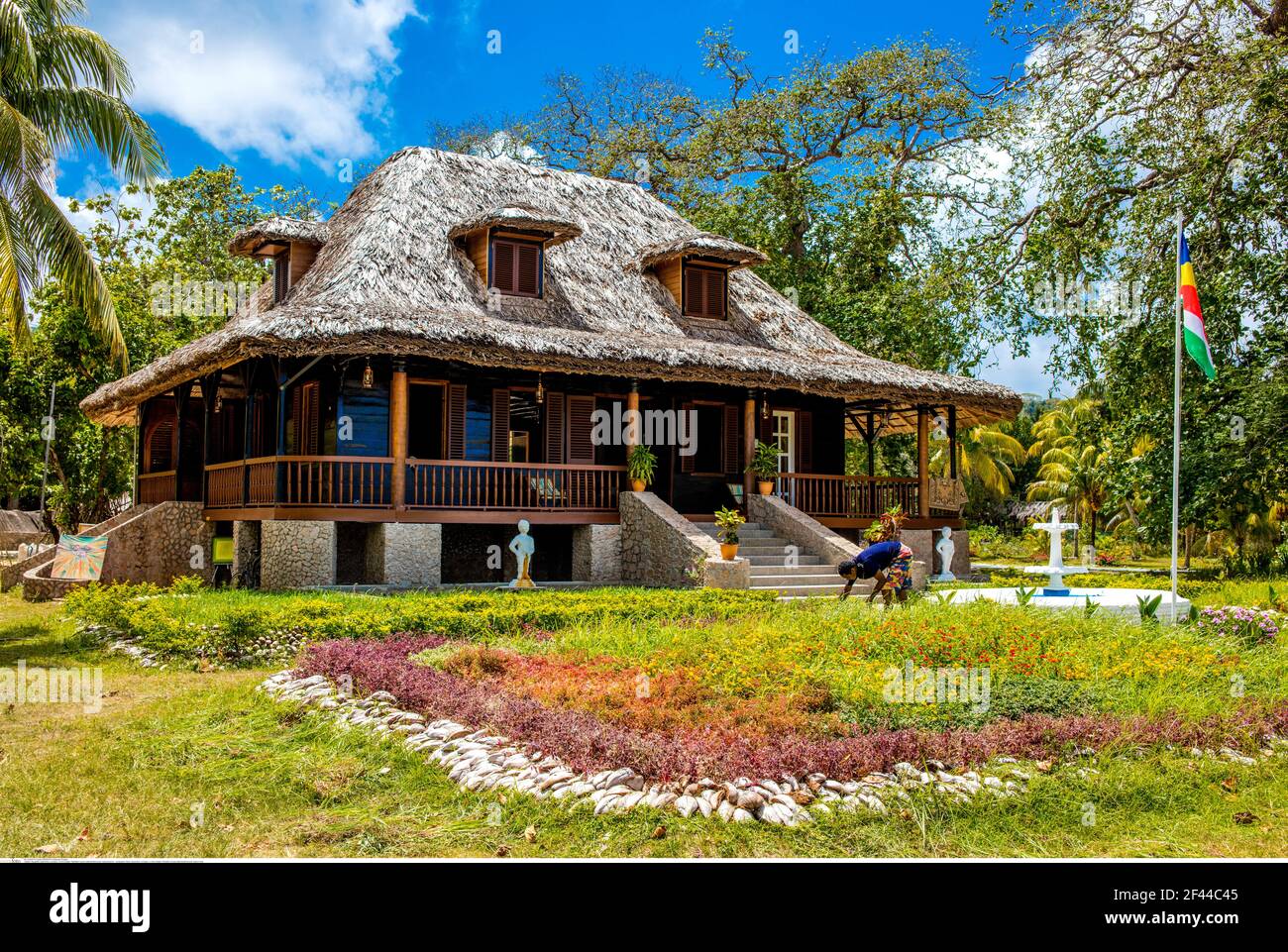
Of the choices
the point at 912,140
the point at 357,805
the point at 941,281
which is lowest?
the point at 357,805

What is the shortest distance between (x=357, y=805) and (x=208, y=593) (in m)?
9.70

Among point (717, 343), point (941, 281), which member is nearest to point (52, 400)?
point (717, 343)

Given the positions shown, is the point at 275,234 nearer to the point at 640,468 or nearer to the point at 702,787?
the point at 640,468

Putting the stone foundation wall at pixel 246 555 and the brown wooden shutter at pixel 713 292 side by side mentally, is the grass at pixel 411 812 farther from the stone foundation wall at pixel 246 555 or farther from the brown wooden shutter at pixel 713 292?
the brown wooden shutter at pixel 713 292

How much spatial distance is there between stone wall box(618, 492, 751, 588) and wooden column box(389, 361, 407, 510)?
156 inches

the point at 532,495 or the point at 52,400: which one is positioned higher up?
the point at 52,400

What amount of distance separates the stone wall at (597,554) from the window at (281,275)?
749cm

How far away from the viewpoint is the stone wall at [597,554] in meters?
18.5

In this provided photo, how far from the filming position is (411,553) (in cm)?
1666

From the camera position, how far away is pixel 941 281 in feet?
78.7

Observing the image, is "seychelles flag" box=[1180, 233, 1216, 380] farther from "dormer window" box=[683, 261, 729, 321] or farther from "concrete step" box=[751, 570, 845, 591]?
"dormer window" box=[683, 261, 729, 321]

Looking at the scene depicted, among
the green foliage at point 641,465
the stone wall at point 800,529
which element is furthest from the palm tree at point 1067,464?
the green foliage at point 641,465

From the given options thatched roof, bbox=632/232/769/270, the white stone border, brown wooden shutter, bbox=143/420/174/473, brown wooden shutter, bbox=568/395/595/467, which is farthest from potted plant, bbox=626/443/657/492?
the white stone border
